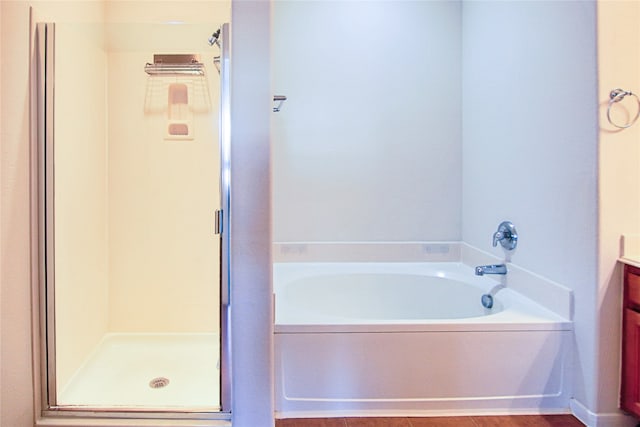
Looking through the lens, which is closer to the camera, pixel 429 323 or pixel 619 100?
pixel 619 100

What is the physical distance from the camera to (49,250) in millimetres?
1857

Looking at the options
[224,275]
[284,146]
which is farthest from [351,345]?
[284,146]

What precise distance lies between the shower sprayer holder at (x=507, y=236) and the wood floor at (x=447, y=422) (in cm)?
87

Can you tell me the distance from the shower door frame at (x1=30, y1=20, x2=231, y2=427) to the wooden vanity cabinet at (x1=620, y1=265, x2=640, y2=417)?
5.09ft

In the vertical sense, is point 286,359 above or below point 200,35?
below

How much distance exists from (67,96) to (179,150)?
0.75m

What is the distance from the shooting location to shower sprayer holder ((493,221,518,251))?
2.46m

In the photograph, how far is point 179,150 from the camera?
2.88m

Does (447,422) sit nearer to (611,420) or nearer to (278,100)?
(611,420)

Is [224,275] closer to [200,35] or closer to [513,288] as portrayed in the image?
[200,35]

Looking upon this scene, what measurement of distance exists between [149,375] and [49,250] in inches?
40.7

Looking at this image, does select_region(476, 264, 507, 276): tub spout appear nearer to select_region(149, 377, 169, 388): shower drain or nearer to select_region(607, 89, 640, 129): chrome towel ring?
select_region(607, 89, 640, 129): chrome towel ring

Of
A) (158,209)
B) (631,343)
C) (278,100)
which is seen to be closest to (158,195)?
(158,209)

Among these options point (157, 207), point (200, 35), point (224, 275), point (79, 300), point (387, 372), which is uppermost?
point (200, 35)
